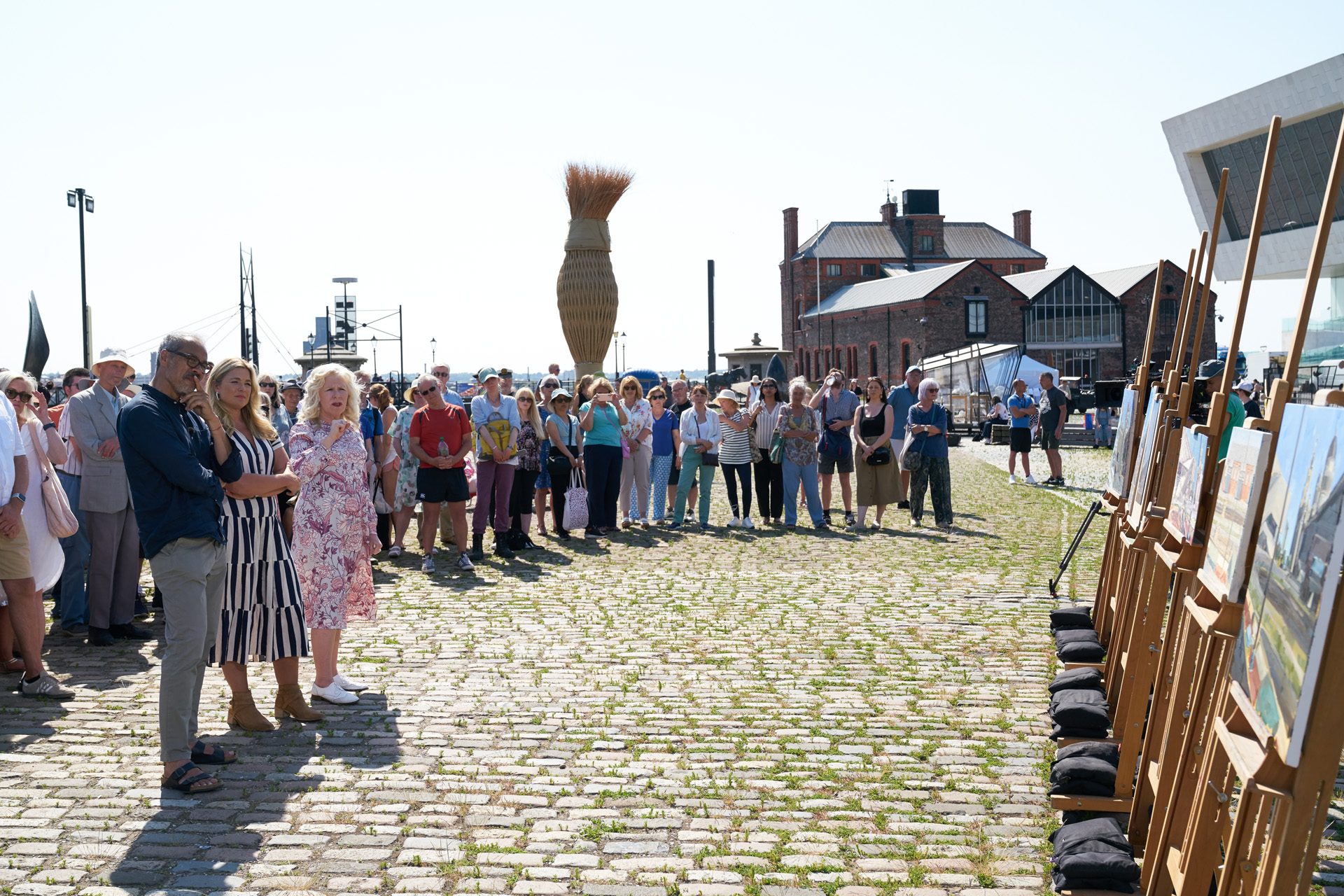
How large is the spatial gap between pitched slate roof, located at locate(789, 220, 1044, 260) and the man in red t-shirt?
8324 cm

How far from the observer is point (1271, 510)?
9.83ft

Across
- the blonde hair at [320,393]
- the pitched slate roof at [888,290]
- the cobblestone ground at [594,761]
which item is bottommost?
the cobblestone ground at [594,761]

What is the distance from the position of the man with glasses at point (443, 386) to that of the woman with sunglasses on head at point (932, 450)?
17.6 ft

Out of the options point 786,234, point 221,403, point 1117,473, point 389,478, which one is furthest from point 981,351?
point 786,234

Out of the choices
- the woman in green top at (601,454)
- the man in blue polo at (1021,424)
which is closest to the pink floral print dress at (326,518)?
the woman in green top at (601,454)

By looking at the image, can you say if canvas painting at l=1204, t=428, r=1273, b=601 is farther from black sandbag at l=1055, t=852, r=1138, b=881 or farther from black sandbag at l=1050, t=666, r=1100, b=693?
black sandbag at l=1050, t=666, r=1100, b=693

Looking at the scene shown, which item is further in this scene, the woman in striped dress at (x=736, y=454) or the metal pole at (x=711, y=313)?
the metal pole at (x=711, y=313)

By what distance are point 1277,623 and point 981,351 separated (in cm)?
4123

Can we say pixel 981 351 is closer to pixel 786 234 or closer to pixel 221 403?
pixel 221 403

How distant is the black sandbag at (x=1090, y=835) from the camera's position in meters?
4.04

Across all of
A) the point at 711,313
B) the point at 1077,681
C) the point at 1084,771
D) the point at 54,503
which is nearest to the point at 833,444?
the point at 1077,681

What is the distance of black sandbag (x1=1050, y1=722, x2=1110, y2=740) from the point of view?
17.2 ft

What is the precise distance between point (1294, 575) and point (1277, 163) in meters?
47.8

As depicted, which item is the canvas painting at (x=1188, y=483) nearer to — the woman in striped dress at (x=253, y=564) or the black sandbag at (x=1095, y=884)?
the black sandbag at (x=1095, y=884)
